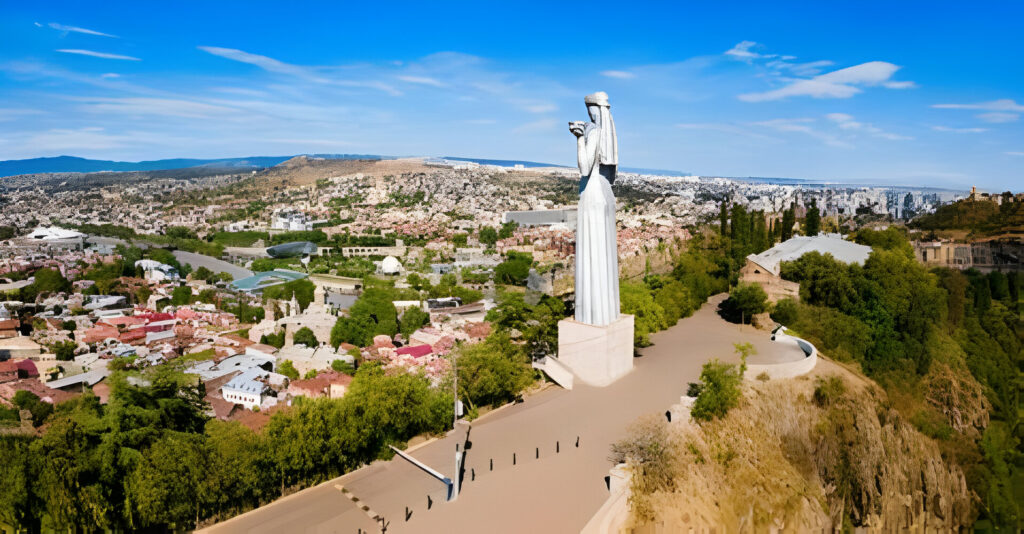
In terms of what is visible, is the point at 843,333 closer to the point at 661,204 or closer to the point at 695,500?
the point at 695,500

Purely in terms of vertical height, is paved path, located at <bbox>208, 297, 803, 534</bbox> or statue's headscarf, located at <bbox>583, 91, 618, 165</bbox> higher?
statue's headscarf, located at <bbox>583, 91, 618, 165</bbox>

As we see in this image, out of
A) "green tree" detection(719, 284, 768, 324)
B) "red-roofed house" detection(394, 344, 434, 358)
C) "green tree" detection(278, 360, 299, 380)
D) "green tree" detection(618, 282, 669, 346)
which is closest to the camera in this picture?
"green tree" detection(618, 282, 669, 346)

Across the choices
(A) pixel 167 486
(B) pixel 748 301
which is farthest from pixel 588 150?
(B) pixel 748 301

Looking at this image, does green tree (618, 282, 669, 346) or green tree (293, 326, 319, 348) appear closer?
green tree (618, 282, 669, 346)

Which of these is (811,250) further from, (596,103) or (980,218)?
(596,103)

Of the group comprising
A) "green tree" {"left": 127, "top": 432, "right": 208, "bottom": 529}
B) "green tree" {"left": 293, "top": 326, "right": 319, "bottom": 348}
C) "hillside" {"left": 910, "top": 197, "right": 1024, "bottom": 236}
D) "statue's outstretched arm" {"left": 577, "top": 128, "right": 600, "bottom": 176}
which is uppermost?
"statue's outstretched arm" {"left": 577, "top": 128, "right": 600, "bottom": 176}

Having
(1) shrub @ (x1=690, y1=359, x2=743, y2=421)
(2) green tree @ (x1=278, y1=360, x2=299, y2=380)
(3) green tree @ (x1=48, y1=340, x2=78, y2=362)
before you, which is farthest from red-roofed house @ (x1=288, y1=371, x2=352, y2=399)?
(3) green tree @ (x1=48, y1=340, x2=78, y2=362)

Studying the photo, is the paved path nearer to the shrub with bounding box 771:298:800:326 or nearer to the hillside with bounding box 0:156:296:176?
the shrub with bounding box 771:298:800:326
